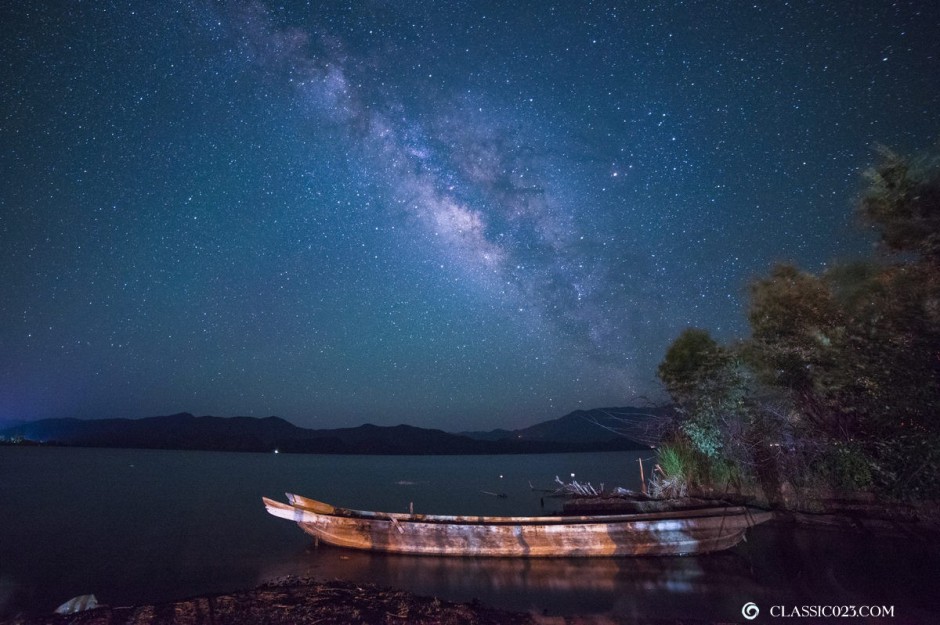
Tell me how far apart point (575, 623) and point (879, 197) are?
11.1 m

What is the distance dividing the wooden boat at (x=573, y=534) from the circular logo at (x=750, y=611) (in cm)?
239

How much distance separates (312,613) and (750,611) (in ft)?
24.5

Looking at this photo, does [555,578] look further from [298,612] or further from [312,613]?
[298,612]

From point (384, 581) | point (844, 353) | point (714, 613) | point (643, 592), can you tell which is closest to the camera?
point (714, 613)

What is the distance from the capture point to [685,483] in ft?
54.5

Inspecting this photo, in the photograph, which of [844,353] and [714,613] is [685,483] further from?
[714,613]

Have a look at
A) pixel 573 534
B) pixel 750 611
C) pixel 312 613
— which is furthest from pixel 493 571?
pixel 750 611

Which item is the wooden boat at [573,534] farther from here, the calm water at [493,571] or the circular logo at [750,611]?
Answer: the circular logo at [750,611]

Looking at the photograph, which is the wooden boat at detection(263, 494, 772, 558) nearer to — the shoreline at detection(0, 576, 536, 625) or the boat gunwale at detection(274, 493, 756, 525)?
the boat gunwale at detection(274, 493, 756, 525)

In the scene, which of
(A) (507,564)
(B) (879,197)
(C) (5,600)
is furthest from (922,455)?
(C) (5,600)

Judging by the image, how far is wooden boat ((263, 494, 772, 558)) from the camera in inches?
443

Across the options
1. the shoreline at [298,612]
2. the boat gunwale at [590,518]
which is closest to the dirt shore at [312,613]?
the shoreline at [298,612]

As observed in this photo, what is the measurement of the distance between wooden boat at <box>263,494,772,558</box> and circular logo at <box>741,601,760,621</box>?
7.84 feet

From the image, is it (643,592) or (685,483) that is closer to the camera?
(643,592)
